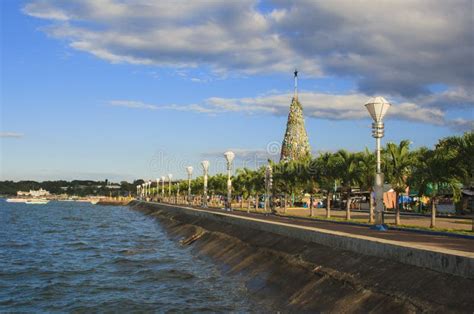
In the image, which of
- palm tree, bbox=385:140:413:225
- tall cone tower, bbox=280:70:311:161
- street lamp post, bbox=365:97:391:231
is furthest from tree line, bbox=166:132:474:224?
tall cone tower, bbox=280:70:311:161

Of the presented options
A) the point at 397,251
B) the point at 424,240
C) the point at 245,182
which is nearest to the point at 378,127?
the point at 424,240

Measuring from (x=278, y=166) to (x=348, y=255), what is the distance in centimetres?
5385

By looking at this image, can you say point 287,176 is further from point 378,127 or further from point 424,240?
point 424,240

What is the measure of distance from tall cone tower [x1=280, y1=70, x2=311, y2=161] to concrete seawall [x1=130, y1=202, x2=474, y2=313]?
10618cm

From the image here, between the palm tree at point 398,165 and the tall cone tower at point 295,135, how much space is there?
9110cm

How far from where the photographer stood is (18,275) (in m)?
25.4

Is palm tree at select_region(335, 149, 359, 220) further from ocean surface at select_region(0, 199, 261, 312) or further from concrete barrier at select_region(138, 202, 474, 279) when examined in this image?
concrete barrier at select_region(138, 202, 474, 279)

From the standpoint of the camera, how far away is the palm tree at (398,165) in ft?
131

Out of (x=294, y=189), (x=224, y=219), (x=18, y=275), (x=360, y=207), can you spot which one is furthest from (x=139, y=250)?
(x=360, y=207)

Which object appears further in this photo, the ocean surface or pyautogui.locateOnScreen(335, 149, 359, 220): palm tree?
pyautogui.locateOnScreen(335, 149, 359, 220): palm tree

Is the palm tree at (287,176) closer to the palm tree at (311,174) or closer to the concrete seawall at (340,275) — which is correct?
the palm tree at (311,174)

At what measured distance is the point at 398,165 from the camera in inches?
1572

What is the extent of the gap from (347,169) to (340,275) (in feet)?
109

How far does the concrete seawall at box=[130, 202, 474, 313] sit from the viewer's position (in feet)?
37.4
